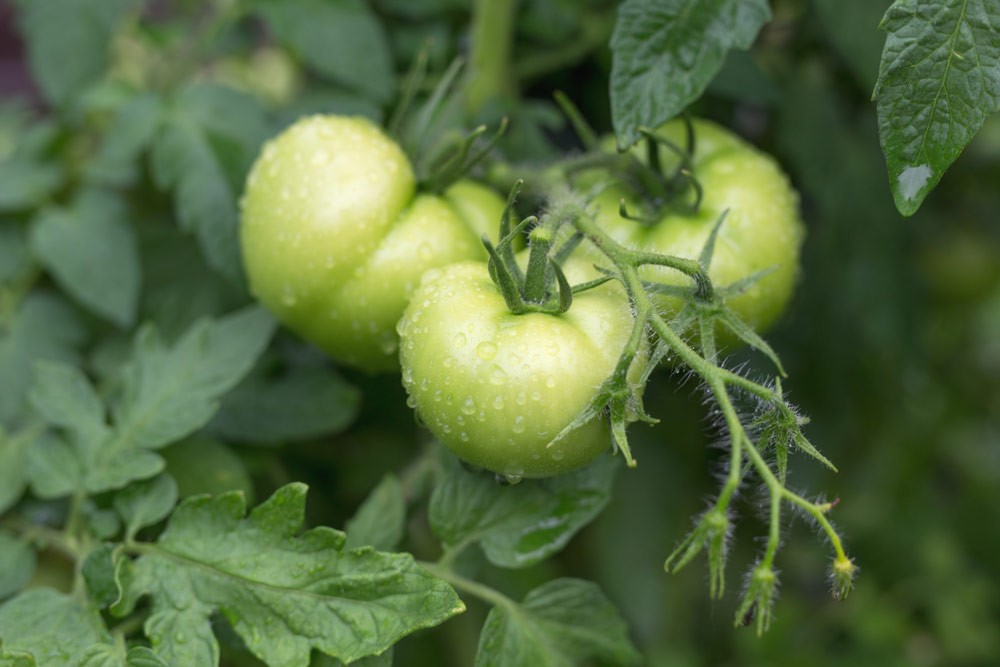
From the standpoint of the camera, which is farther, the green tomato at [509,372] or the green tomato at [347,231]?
the green tomato at [347,231]

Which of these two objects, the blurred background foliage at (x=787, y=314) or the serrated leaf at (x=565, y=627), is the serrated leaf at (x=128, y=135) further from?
the serrated leaf at (x=565, y=627)

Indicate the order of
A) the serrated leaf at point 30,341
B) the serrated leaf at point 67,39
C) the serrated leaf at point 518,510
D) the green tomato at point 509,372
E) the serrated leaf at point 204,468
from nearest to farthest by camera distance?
the green tomato at point 509,372, the serrated leaf at point 518,510, the serrated leaf at point 204,468, the serrated leaf at point 30,341, the serrated leaf at point 67,39

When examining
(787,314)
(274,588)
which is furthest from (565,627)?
(787,314)

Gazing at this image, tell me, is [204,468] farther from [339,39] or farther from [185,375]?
[339,39]

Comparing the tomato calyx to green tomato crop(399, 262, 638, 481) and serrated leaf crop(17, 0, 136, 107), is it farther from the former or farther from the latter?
serrated leaf crop(17, 0, 136, 107)

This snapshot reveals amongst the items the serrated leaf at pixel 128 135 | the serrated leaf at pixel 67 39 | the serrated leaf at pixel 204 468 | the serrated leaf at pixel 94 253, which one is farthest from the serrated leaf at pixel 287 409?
the serrated leaf at pixel 67 39

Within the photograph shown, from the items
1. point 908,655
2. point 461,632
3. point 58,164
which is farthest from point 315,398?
point 908,655
